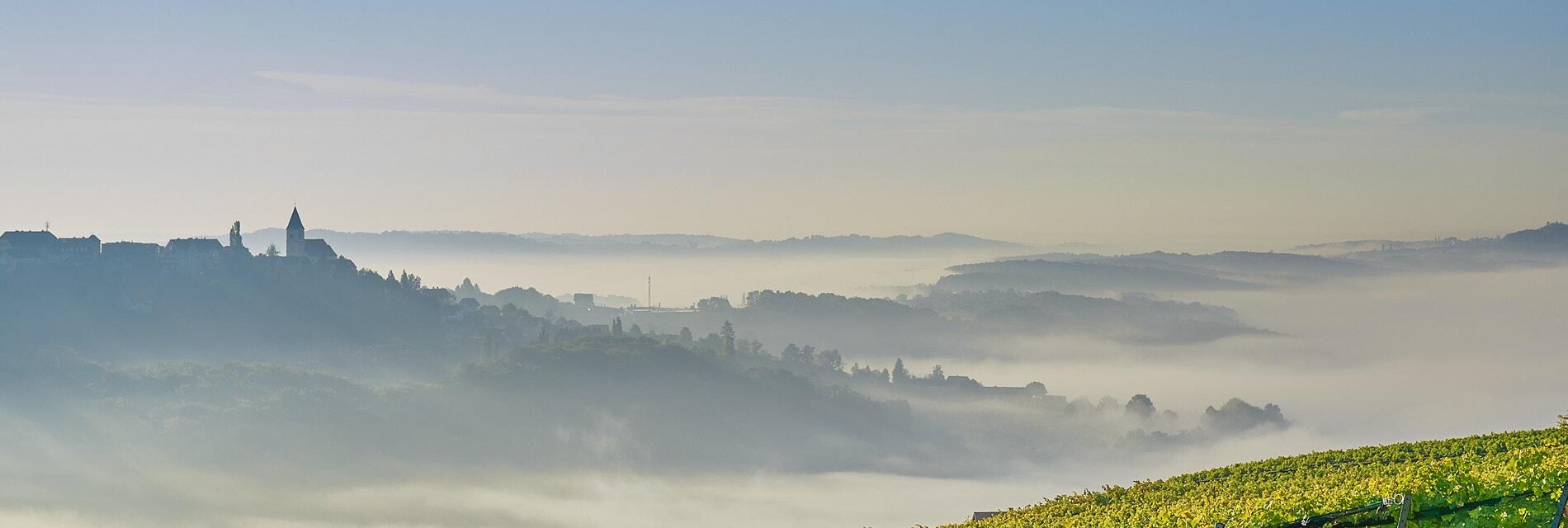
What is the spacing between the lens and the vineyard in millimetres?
13266

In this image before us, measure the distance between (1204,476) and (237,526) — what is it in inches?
6926

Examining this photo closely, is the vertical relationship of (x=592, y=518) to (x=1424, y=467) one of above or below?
below

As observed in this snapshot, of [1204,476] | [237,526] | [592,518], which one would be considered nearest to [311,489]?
[237,526]

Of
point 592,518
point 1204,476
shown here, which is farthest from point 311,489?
point 1204,476

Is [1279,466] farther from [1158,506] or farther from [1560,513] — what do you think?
[1560,513]

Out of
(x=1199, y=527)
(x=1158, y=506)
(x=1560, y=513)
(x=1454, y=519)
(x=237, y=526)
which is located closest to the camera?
(x=1560, y=513)

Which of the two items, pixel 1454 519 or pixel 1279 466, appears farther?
pixel 1279 466

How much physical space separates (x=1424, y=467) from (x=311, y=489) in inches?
7805

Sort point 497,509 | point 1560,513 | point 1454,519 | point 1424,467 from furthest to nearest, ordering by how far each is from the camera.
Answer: point 497,509 → point 1424,467 → point 1454,519 → point 1560,513

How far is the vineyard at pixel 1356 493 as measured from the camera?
13266 millimetres

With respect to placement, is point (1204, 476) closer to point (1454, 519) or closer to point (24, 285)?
point (1454, 519)

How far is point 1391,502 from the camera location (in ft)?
43.4

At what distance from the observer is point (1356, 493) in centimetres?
1521

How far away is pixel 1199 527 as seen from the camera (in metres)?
15.1
